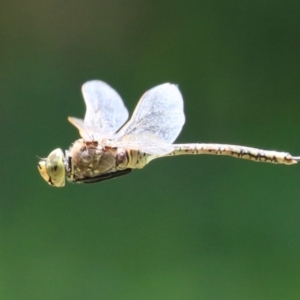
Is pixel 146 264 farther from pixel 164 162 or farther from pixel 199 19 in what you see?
pixel 199 19

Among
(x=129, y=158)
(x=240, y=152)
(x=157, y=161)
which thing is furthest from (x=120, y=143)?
(x=157, y=161)

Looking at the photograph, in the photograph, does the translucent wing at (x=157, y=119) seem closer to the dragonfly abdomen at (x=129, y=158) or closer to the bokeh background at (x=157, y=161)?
the dragonfly abdomen at (x=129, y=158)

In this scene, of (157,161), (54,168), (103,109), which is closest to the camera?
(54,168)

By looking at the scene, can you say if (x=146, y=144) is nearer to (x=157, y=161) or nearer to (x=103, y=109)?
(x=103, y=109)

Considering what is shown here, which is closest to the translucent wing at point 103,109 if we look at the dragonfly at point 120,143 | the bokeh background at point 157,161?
the dragonfly at point 120,143

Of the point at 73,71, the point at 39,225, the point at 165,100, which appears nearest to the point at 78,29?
the point at 73,71

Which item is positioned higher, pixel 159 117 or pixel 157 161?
pixel 157 161
